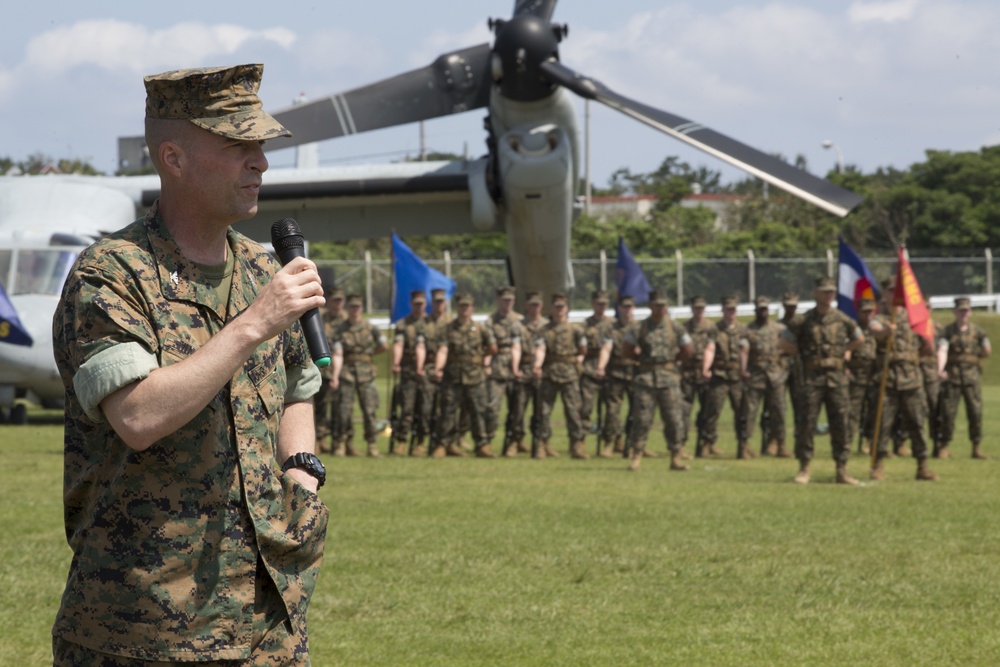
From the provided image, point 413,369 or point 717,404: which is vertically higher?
point 413,369

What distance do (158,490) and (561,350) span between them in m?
14.0

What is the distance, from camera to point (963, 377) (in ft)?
52.0

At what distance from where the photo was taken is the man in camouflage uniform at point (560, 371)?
1608 centimetres

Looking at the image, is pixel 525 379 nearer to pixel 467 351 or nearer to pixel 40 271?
pixel 467 351

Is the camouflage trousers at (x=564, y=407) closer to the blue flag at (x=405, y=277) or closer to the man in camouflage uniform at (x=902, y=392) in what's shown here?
the blue flag at (x=405, y=277)

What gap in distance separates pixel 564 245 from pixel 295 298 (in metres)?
14.9

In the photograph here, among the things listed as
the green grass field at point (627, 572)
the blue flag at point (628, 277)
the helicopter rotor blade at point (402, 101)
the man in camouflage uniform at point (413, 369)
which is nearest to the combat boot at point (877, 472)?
the green grass field at point (627, 572)

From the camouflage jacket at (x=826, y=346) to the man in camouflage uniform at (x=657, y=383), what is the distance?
1765 mm

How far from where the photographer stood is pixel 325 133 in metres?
18.0

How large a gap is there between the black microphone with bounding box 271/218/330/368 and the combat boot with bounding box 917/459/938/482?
35.9ft

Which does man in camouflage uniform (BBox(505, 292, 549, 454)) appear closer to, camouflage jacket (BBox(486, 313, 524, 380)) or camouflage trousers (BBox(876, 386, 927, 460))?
camouflage jacket (BBox(486, 313, 524, 380))

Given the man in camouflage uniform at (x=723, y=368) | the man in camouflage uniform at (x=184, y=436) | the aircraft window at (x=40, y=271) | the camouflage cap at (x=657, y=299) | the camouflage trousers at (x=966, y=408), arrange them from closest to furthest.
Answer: the man in camouflage uniform at (x=184, y=436) < the camouflage cap at (x=657, y=299) < the camouflage trousers at (x=966, y=408) < the man in camouflage uniform at (x=723, y=368) < the aircraft window at (x=40, y=271)

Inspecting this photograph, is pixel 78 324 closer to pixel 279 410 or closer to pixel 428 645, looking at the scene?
pixel 279 410

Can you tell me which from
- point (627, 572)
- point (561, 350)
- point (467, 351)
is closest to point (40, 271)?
point (467, 351)
